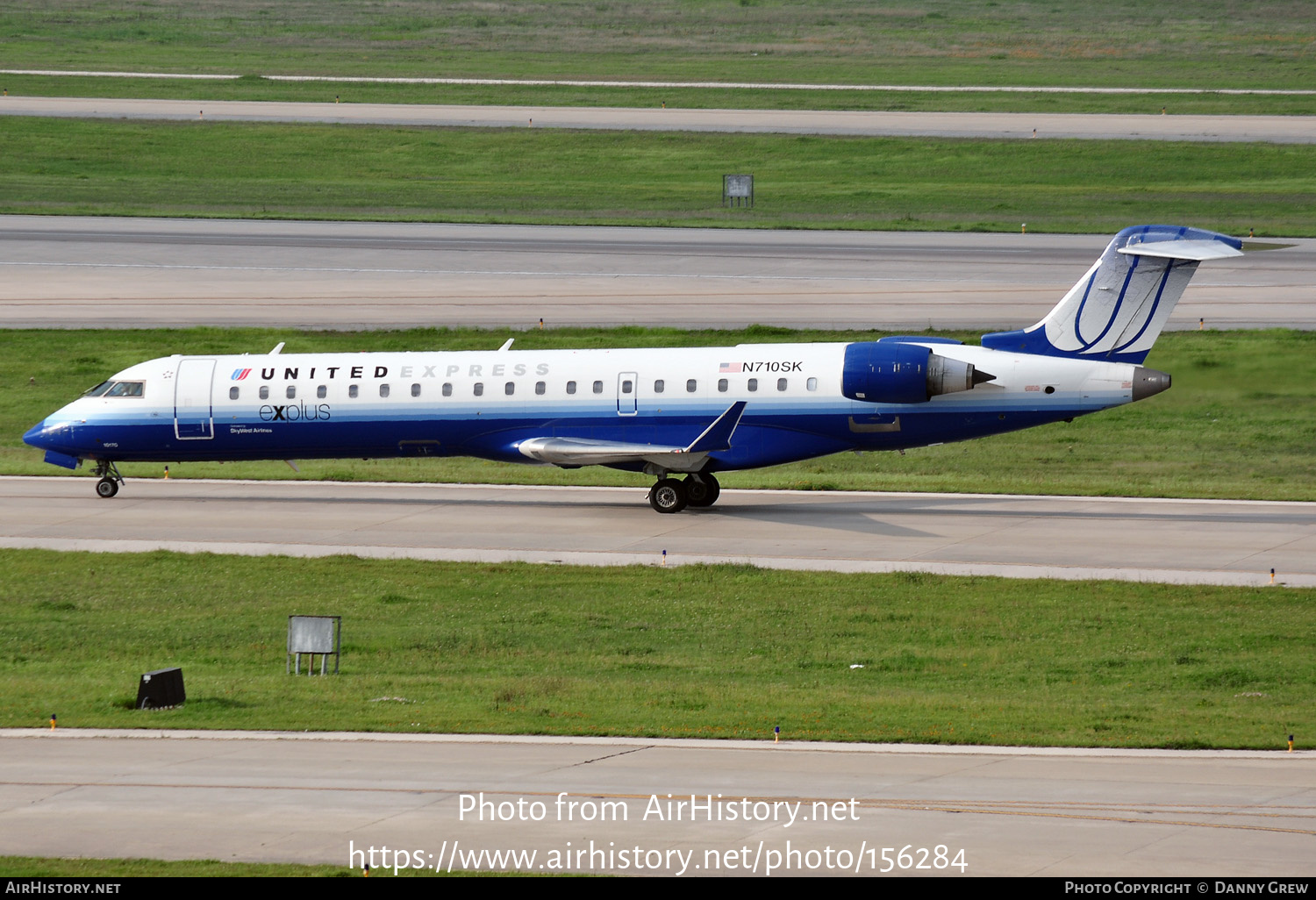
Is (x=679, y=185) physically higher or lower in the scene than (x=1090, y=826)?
higher

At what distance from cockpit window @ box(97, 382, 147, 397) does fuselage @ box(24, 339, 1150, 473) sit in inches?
1.6

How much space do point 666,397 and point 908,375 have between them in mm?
5699

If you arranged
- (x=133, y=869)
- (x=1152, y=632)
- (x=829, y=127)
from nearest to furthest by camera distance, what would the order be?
(x=133, y=869), (x=1152, y=632), (x=829, y=127)

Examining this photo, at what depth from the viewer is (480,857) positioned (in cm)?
1792

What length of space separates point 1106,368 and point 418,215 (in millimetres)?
47780

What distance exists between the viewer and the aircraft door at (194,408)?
42188 millimetres

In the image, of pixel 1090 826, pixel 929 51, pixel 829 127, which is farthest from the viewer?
pixel 929 51

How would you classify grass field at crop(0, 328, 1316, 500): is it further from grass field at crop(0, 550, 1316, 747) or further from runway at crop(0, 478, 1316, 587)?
grass field at crop(0, 550, 1316, 747)

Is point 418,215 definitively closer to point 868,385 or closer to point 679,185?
point 679,185

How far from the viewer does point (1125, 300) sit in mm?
38625

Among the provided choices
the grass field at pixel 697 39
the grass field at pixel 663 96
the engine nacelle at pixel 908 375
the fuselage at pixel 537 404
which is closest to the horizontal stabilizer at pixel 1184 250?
the fuselage at pixel 537 404

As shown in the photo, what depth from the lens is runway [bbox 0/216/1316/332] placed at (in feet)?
197

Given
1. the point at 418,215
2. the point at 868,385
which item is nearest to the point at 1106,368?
the point at 868,385

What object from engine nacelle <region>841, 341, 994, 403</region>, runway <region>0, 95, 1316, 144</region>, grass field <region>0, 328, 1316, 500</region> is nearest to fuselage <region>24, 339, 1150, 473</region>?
engine nacelle <region>841, 341, 994, 403</region>
